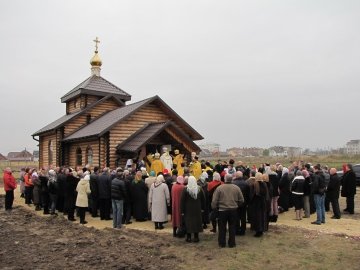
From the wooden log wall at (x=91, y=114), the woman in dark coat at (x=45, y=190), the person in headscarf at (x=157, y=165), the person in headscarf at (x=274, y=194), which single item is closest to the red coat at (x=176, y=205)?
the person in headscarf at (x=274, y=194)

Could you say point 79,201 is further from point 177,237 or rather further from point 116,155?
point 116,155

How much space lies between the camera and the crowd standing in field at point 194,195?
9.80 meters

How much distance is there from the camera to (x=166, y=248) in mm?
9211

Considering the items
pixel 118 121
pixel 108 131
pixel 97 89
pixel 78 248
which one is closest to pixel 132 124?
pixel 118 121

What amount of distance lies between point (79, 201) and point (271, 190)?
6298mm

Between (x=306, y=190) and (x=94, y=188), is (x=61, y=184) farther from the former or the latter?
(x=306, y=190)

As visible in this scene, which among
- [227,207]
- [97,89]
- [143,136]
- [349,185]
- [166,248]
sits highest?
[97,89]

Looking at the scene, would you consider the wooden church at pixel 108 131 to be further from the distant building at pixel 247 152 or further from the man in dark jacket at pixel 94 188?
the distant building at pixel 247 152

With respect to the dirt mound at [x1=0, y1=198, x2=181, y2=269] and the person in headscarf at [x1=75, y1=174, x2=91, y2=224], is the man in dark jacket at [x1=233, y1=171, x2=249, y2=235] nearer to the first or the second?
the dirt mound at [x1=0, y1=198, x2=181, y2=269]

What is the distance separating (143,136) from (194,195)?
30.6ft

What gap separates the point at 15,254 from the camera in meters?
8.85

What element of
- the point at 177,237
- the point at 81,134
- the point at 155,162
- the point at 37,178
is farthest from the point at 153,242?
the point at 81,134

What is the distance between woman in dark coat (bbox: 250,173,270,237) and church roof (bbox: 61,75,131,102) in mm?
17857

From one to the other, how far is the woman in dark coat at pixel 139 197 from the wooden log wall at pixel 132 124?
6.78 meters
